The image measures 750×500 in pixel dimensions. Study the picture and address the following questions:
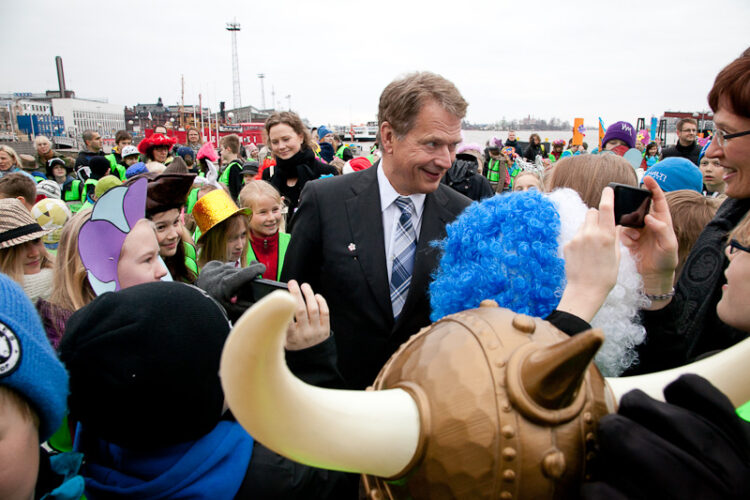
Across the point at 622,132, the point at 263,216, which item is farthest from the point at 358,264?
the point at 622,132

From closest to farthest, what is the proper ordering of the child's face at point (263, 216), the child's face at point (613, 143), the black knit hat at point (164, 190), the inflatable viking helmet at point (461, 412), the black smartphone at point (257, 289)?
the inflatable viking helmet at point (461, 412), the black smartphone at point (257, 289), the black knit hat at point (164, 190), the child's face at point (263, 216), the child's face at point (613, 143)

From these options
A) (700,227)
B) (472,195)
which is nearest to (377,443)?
(700,227)

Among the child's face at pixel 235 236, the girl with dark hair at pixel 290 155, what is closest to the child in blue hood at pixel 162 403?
the child's face at pixel 235 236

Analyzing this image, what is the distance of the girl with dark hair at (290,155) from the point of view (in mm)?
5145

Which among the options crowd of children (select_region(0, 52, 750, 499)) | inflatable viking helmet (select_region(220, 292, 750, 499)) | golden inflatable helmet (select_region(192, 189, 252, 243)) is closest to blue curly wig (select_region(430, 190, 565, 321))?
crowd of children (select_region(0, 52, 750, 499))

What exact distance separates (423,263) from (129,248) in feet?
4.67

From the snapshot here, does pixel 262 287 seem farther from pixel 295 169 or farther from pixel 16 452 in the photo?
pixel 295 169

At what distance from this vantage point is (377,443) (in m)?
0.69

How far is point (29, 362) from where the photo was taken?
898mm

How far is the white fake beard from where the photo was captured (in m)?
1.31

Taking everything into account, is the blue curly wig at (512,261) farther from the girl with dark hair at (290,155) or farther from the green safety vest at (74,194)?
the green safety vest at (74,194)

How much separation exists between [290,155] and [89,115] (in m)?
75.3

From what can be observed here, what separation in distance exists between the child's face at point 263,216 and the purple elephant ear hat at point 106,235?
1677 millimetres

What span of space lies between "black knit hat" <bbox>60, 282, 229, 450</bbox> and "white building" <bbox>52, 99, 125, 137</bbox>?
170 feet
